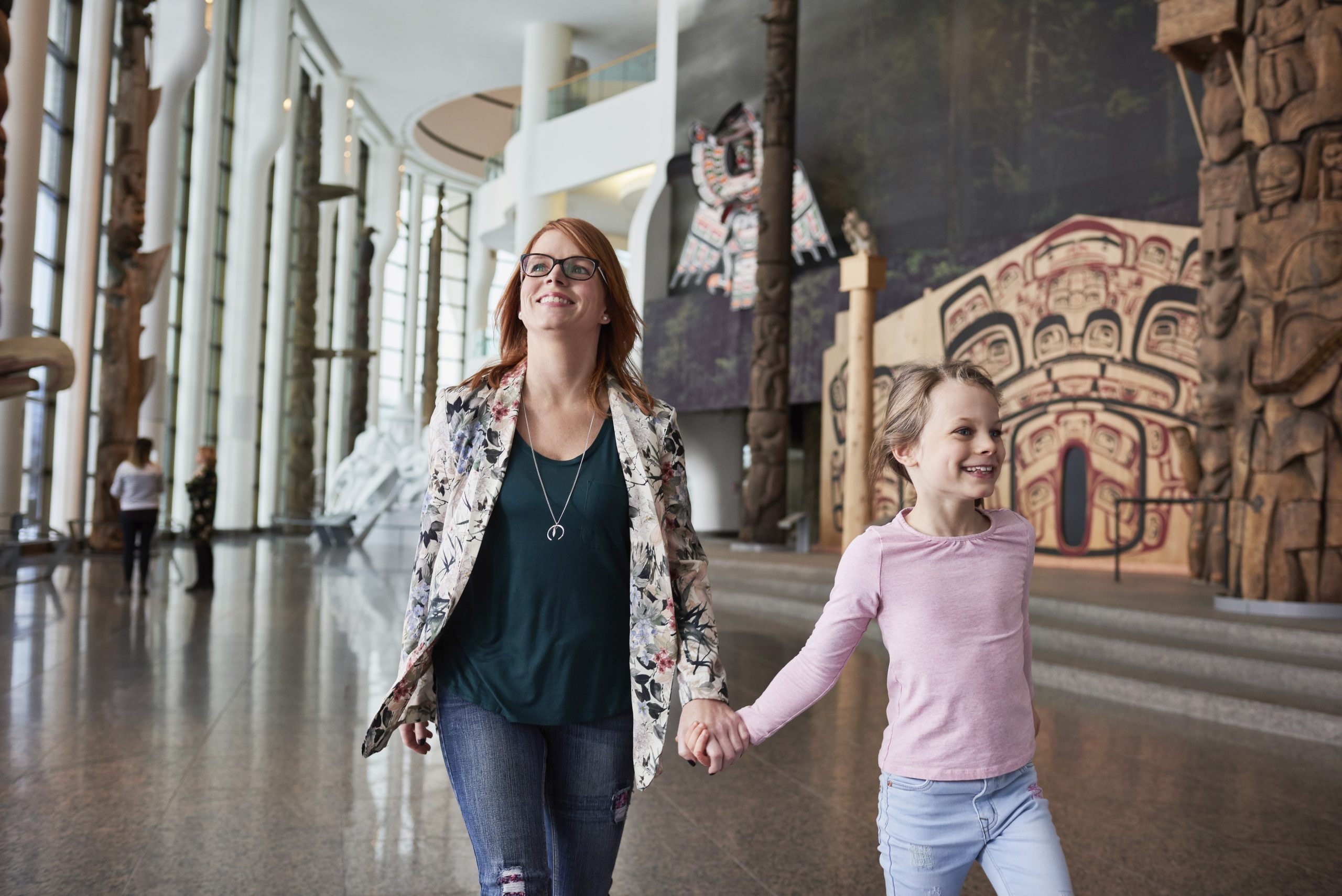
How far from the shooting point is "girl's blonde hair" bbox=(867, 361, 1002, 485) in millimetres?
2000

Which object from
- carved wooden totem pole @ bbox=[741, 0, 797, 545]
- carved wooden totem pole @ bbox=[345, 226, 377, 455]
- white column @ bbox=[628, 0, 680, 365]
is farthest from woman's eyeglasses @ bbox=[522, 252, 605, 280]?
carved wooden totem pole @ bbox=[345, 226, 377, 455]

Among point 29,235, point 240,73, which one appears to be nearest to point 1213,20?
point 29,235

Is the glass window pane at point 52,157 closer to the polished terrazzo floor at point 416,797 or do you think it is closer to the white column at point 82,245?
the white column at point 82,245

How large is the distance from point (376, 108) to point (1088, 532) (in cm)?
2404

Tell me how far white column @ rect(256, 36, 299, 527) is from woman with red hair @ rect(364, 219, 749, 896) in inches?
931

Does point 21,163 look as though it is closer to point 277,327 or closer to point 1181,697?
point 1181,697

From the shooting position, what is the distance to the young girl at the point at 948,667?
6.11ft

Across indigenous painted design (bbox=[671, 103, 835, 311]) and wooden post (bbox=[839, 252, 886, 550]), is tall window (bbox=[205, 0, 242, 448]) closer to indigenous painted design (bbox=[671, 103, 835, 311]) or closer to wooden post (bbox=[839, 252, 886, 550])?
indigenous painted design (bbox=[671, 103, 835, 311])

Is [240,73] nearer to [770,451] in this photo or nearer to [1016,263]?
[770,451]

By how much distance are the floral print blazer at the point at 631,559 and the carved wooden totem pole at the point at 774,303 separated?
11.7 m

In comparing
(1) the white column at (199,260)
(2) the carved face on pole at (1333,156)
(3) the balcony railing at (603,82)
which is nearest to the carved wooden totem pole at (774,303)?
(3) the balcony railing at (603,82)

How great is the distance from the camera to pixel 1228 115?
342 inches

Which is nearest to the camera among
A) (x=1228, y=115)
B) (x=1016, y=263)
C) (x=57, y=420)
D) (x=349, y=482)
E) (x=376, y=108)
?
(x=1228, y=115)

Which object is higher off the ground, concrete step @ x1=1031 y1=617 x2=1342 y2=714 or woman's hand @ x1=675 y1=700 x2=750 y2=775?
woman's hand @ x1=675 y1=700 x2=750 y2=775
